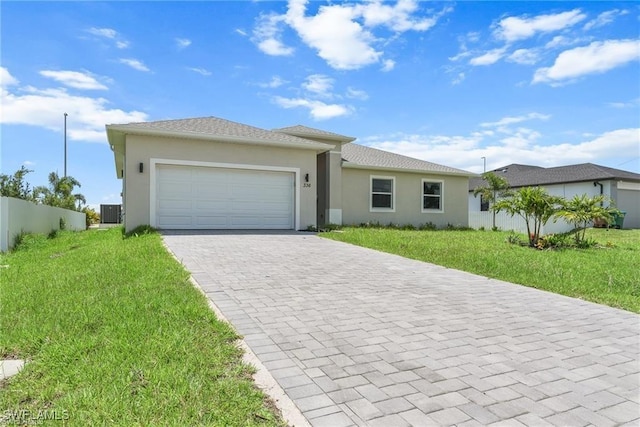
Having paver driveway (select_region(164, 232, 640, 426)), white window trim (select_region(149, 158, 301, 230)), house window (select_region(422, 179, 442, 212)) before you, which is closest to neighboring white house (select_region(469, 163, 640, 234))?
house window (select_region(422, 179, 442, 212))

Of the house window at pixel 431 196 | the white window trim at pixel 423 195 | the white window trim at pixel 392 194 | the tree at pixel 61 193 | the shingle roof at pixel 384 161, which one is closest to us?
the shingle roof at pixel 384 161

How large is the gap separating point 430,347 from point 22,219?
47.2ft

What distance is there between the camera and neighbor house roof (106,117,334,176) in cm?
1245

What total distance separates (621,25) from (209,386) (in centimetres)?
1325

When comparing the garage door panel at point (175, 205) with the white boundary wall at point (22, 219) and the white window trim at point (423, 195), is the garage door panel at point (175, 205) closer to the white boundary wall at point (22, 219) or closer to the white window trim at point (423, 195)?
the white boundary wall at point (22, 219)

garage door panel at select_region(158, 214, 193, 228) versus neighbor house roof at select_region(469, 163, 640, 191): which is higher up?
neighbor house roof at select_region(469, 163, 640, 191)

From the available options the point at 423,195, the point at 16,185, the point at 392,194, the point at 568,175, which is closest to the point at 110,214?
the point at 16,185

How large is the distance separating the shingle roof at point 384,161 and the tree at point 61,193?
1996cm

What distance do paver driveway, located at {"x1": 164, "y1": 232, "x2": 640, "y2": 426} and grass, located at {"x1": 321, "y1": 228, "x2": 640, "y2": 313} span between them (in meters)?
0.66

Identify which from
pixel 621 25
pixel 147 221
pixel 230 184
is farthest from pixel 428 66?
pixel 147 221

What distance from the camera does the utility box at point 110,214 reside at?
109 feet

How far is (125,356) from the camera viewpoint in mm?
3133

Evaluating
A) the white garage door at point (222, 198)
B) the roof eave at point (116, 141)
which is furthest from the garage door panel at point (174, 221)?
the roof eave at point (116, 141)

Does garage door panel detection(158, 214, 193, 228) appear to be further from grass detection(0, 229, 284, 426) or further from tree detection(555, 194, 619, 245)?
tree detection(555, 194, 619, 245)
